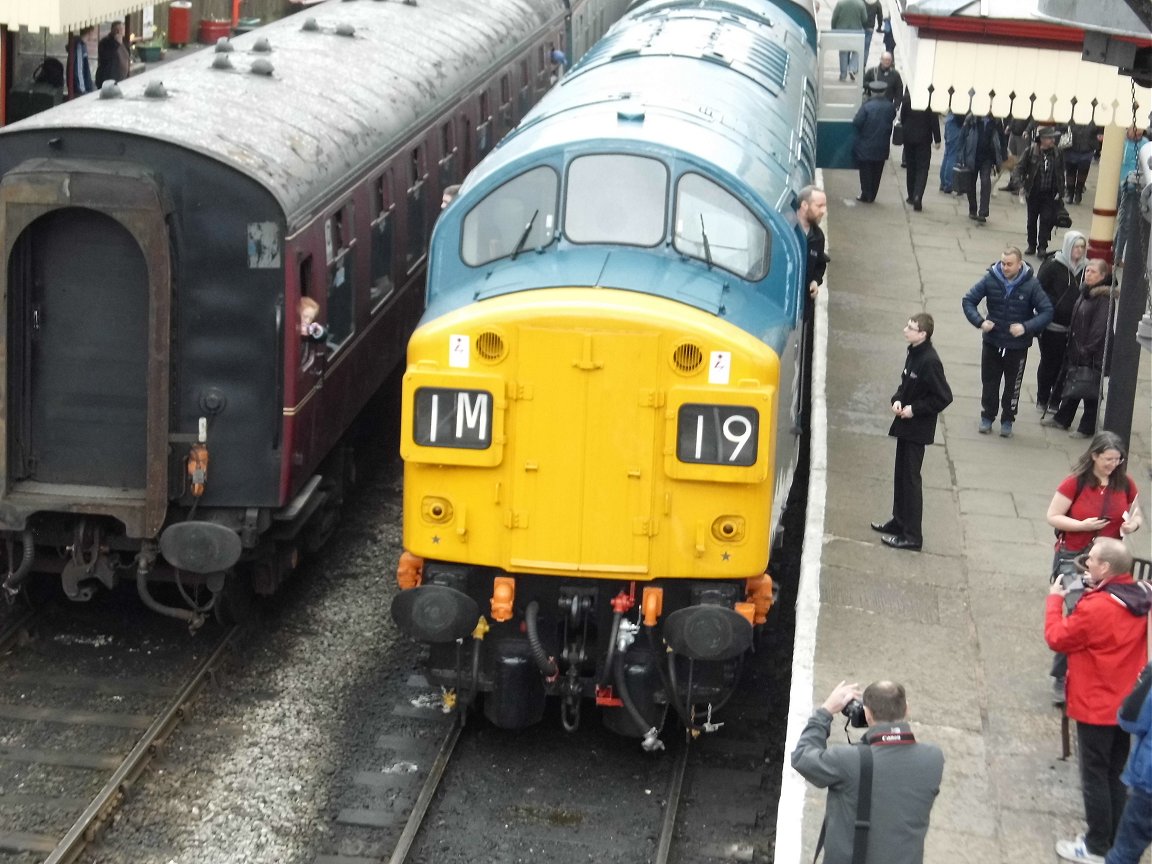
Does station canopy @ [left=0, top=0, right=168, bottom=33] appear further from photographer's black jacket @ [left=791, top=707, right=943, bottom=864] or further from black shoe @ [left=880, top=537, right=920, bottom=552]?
photographer's black jacket @ [left=791, top=707, right=943, bottom=864]

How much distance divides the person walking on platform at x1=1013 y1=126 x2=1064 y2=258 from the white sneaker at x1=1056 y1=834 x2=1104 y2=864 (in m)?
11.7

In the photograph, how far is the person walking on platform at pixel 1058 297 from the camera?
46.3 feet

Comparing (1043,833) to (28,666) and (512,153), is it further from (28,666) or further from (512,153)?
(28,666)

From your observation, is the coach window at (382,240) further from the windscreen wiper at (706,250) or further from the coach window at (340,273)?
the windscreen wiper at (706,250)

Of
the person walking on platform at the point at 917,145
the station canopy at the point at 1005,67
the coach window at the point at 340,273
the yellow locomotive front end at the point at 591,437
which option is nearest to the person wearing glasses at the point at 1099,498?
the yellow locomotive front end at the point at 591,437

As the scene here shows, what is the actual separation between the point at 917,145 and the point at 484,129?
677 cm

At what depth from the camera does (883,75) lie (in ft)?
73.6

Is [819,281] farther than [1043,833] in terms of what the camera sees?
Yes

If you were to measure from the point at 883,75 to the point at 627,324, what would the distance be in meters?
14.7

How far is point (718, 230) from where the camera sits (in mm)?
9719

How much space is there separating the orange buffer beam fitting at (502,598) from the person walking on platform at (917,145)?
12415 mm

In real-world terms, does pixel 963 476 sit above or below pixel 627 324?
below

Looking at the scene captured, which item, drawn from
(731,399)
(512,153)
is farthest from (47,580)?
(731,399)

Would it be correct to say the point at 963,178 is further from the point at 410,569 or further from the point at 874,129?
the point at 410,569
